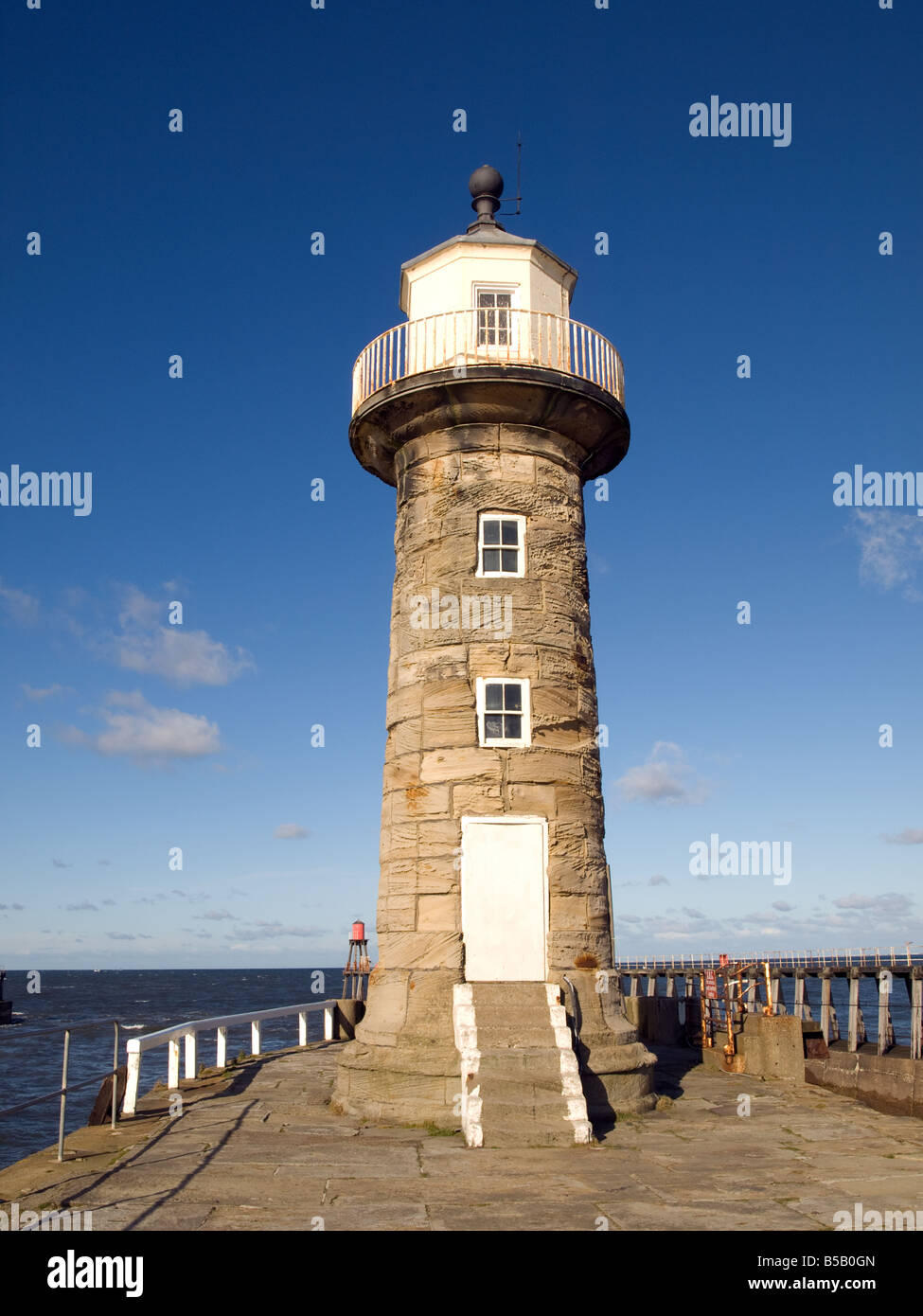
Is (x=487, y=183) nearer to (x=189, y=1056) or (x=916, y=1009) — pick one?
(x=189, y=1056)

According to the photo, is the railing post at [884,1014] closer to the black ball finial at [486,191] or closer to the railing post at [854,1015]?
the railing post at [854,1015]

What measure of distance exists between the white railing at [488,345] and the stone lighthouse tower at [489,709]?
0.03 metres

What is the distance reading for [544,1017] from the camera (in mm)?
11727

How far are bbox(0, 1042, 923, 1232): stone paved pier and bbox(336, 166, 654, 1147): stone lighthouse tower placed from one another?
979 mm

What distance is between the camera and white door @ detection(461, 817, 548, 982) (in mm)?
12305

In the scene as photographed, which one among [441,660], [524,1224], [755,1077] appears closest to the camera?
[524,1224]

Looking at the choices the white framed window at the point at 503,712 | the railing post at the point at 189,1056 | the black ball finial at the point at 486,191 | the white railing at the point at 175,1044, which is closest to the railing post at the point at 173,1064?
the white railing at the point at 175,1044

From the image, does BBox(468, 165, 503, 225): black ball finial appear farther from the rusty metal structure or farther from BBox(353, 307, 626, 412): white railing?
the rusty metal structure

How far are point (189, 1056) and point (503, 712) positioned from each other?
21.1ft

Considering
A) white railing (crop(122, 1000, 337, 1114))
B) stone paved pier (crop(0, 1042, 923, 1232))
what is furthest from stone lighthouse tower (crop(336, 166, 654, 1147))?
white railing (crop(122, 1000, 337, 1114))
